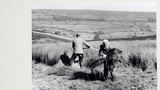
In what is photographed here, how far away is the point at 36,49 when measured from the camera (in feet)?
11.2

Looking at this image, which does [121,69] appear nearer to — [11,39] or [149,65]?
[149,65]

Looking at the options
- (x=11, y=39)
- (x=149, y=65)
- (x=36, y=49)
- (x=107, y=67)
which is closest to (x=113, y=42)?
(x=107, y=67)

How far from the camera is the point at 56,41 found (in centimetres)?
343

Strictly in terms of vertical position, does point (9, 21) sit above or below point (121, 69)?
above

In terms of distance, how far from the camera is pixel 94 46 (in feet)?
11.2

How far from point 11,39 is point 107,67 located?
4.36 ft

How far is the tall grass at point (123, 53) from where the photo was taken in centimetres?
341

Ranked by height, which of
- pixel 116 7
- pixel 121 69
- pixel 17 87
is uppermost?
pixel 116 7

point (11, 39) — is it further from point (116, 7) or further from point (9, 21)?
point (116, 7)

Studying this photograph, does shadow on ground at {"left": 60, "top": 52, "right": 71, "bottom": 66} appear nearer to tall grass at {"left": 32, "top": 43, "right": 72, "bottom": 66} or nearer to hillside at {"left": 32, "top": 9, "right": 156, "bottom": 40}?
tall grass at {"left": 32, "top": 43, "right": 72, "bottom": 66}

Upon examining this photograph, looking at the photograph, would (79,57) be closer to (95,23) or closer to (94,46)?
(94,46)

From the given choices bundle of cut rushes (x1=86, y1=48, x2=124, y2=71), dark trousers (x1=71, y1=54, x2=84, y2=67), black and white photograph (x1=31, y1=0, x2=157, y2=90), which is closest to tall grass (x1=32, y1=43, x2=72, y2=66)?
black and white photograph (x1=31, y1=0, x2=157, y2=90)

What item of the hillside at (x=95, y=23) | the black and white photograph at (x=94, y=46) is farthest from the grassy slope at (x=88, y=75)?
the hillside at (x=95, y=23)

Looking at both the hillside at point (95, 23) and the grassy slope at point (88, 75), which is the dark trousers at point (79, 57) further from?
the hillside at point (95, 23)
